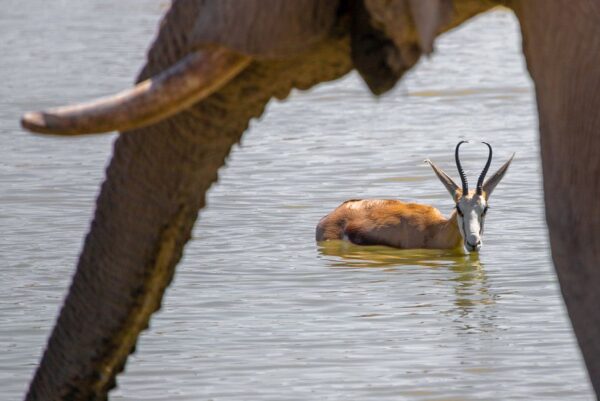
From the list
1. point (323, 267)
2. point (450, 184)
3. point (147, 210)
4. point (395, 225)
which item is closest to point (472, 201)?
point (450, 184)

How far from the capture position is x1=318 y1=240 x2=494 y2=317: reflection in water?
1105 centimetres

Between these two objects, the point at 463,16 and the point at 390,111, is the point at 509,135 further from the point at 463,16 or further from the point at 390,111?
the point at 463,16

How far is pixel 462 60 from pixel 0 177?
8.67m

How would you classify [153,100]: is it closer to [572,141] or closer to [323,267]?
[572,141]

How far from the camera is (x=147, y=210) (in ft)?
16.2

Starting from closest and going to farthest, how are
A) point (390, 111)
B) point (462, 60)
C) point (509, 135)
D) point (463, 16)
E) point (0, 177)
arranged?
point (463, 16) → point (0, 177) → point (509, 135) → point (390, 111) → point (462, 60)

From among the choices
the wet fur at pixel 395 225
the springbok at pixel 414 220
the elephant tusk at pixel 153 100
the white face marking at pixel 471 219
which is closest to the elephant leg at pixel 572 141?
the elephant tusk at pixel 153 100

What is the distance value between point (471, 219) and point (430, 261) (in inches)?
14.7

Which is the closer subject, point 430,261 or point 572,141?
point 572,141

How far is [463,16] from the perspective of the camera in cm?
484

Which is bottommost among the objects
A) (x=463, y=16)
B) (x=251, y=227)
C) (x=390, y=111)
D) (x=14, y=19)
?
(x=14, y=19)

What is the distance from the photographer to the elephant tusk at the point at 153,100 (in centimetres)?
428

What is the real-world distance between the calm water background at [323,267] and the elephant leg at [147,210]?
0.61 m

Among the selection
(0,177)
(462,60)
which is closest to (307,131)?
(0,177)
